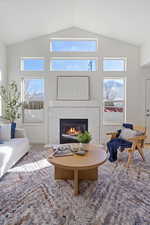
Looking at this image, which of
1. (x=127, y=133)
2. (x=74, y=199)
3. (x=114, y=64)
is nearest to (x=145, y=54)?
(x=114, y=64)

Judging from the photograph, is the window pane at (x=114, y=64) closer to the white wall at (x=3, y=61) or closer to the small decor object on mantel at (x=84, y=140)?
the small decor object on mantel at (x=84, y=140)

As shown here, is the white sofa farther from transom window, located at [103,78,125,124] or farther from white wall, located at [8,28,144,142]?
transom window, located at [103,78,125,124]

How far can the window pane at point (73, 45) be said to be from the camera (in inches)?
201

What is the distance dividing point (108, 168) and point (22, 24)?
13.1 feet

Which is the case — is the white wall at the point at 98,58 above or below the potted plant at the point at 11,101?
above

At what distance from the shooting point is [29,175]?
9.64ft

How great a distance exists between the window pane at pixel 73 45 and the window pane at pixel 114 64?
56cm

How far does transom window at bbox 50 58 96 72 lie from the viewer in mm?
5121

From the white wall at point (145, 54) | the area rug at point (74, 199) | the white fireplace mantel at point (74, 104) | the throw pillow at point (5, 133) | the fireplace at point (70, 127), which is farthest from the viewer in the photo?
the fireplace at point (70, 127)

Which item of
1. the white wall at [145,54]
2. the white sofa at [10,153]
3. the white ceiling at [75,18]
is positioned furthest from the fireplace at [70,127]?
the white ceiling at [75,18]

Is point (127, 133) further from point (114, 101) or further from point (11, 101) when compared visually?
point (11, 101)

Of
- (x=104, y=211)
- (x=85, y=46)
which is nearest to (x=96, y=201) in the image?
(x=104, y=211)

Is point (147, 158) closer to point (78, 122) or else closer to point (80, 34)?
point (78, 122)

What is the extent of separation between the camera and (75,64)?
513 cm
